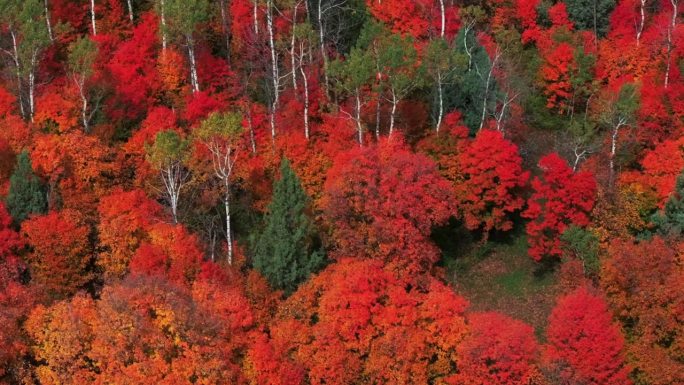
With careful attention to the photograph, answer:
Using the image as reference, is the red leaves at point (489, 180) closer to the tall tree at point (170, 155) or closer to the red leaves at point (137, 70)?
the tall tree at point (170, 155)

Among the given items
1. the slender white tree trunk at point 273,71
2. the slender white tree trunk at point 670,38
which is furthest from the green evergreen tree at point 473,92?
the slender white tree trunk at point 670,38

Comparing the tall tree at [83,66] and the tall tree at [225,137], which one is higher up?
the tall tree at [83,66]

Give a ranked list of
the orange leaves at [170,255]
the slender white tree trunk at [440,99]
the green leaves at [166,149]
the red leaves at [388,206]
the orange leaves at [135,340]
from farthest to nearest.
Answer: the slender white tree trunk at [440,99]
the green leaves at [166,149]
the red leaves at [388,206]
the orange leaves at [170,255]
the orange leaves at [135,340]

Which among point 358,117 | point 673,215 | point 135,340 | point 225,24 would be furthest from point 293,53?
point 673,215

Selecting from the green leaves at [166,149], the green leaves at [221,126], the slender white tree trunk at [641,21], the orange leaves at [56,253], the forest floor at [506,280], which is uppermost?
the slender white tree trunk at [641,21]

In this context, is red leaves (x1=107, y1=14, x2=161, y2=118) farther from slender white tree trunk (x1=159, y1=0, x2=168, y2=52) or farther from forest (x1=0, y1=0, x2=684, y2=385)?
slender white tree trunk (x1=159, y1=0, x2=168, y2=52)

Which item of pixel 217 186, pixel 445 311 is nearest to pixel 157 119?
pixel 217 186

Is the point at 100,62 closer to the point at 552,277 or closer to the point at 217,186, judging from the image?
the point at 217,186
